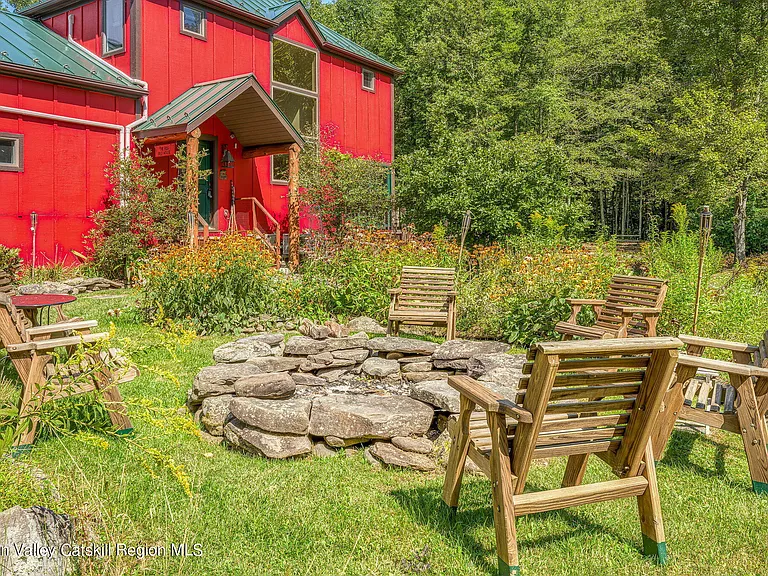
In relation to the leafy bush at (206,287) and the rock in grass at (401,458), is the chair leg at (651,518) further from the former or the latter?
the leafy bush at (206,287)

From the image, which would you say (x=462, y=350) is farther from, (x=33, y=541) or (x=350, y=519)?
(x=33, y=541)

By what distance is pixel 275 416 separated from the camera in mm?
3686

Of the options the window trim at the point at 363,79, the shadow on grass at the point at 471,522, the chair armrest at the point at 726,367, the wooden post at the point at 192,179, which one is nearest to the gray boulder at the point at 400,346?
the shadow on grass at the point at 471,522

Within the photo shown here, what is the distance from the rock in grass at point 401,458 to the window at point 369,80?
15881 millimetres

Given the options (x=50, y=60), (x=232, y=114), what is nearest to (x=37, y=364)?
(x=50, y=60)

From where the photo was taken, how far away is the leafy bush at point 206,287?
292 inches

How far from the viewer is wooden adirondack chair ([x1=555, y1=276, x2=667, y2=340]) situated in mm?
5684

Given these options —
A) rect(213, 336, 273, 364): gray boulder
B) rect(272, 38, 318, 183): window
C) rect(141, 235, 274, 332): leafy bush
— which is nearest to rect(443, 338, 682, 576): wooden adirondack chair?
rect(213, 336, 273, 364): gray boulder

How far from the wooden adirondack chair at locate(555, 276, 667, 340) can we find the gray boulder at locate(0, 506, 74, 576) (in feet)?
15.4

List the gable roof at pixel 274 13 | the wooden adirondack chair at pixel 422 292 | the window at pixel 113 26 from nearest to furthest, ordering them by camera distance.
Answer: the wooden adirondack chair at pixel 422 292 < the window at pixel 113 26 < the gable roof at pixel 274 13

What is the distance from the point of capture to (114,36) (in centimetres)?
1264

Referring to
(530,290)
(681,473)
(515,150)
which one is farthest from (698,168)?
(681,473)

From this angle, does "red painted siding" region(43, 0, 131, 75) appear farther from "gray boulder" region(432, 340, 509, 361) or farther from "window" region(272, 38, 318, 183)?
"gray boulder" region(432, 340, 509, 361)

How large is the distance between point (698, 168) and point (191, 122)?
55.6 ft
